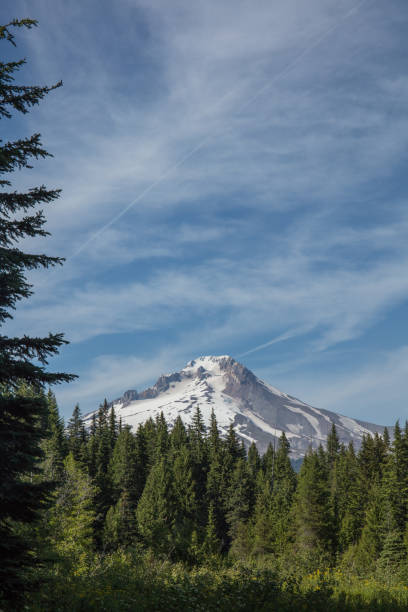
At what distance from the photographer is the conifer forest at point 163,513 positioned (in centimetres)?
860

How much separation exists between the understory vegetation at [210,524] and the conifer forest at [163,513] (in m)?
0.10

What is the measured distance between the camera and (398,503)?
47.9 meters

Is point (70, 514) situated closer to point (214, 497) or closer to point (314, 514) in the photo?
point (314, 514)

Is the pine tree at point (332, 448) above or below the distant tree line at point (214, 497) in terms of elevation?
above

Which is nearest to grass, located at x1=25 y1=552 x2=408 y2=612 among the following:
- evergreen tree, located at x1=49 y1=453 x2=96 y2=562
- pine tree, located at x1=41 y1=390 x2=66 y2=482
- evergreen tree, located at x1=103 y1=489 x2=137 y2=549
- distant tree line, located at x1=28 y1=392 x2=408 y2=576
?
pine tree, located at x1=41 y1=390 x2=66 y2=482

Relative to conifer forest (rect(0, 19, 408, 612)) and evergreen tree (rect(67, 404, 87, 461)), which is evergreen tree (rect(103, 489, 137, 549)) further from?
evergreen tree (rect(67, 404, 87, 461))

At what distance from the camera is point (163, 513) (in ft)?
204

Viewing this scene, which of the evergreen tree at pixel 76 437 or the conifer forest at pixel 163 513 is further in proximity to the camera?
the evergreen tree at pixel 76 437

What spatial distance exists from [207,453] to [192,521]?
1814 cm

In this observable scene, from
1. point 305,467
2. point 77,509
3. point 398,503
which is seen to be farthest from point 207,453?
point 77,509

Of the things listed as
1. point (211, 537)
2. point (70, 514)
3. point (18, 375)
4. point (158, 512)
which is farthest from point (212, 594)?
point (211, 537)

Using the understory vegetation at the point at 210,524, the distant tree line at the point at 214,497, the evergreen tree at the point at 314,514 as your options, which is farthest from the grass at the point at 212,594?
the evergreen tree at the point at 314,514

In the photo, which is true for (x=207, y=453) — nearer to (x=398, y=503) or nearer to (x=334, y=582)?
(x=398, y=503)

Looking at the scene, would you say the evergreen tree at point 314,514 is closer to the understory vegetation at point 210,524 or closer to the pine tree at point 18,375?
the understory vegetation at point 210,524
